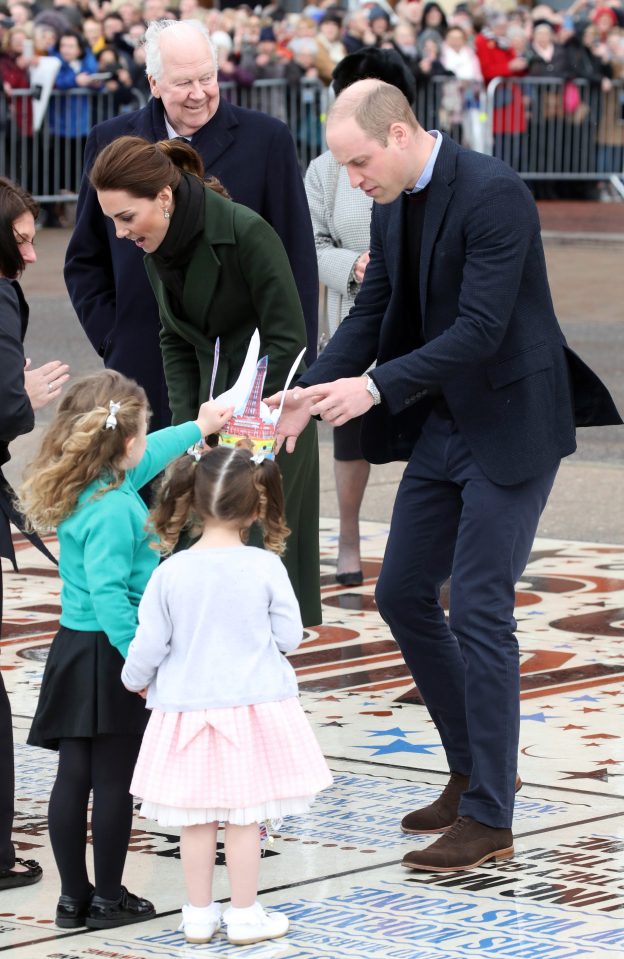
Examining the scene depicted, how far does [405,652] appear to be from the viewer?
504 centimetres

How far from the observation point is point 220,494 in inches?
165

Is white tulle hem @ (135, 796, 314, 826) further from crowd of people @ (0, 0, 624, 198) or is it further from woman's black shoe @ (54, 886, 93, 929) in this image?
crowd of people @ (0, 0, 624, 198)

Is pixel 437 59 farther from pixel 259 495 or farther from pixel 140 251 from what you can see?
pixel 259 495

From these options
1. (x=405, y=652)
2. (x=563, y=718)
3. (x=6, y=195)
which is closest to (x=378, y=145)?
(x=6, y=195)

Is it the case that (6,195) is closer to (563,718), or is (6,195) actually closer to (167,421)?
(167,421)

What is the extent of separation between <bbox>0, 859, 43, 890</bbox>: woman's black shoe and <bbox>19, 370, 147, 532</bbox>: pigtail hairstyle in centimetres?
83

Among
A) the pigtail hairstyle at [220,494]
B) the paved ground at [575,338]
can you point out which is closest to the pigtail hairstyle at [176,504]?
the pigtail hairstyle at [220,494]

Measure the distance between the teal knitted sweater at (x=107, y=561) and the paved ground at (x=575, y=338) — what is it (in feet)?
15.4

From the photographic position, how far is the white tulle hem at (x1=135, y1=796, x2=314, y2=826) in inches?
162

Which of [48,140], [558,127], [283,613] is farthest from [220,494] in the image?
[558,127]

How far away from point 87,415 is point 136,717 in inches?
27.3

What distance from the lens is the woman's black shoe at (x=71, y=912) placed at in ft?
14.0

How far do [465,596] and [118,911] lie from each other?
113 centimetres

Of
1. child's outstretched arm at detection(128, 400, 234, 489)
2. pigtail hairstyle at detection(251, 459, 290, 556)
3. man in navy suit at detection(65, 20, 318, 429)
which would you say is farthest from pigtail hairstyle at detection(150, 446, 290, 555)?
man in navy suit at detection(65, 20, 318, 429)
